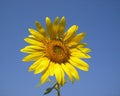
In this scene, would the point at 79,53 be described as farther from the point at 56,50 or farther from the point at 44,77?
the point at 44,77

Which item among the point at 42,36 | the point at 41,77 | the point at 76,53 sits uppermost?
the point at 42,36

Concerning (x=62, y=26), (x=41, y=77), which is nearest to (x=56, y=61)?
(x=62, y=26)

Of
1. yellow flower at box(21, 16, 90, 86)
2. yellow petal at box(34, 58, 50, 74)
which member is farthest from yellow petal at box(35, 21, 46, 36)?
yellow petal at box(34, 58, 50, 74)

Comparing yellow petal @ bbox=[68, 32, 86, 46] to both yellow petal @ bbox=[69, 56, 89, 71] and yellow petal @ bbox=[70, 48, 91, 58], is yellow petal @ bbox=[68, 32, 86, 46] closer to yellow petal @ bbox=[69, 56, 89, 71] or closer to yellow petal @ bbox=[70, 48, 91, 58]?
yellow petal @ bbox=[70, 48, 91, 58]

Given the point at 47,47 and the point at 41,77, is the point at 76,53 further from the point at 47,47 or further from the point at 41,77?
the point at 41,77

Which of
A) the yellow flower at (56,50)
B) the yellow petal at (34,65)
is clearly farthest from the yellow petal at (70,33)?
the yellow petal at (34,65)

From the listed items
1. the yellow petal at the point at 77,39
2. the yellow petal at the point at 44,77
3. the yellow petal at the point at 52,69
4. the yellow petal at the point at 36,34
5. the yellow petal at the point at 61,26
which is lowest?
the yellow petal at the point at 44,77

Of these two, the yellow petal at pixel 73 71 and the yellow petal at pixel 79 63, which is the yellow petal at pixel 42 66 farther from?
the yellow petal at pixel 79 63
